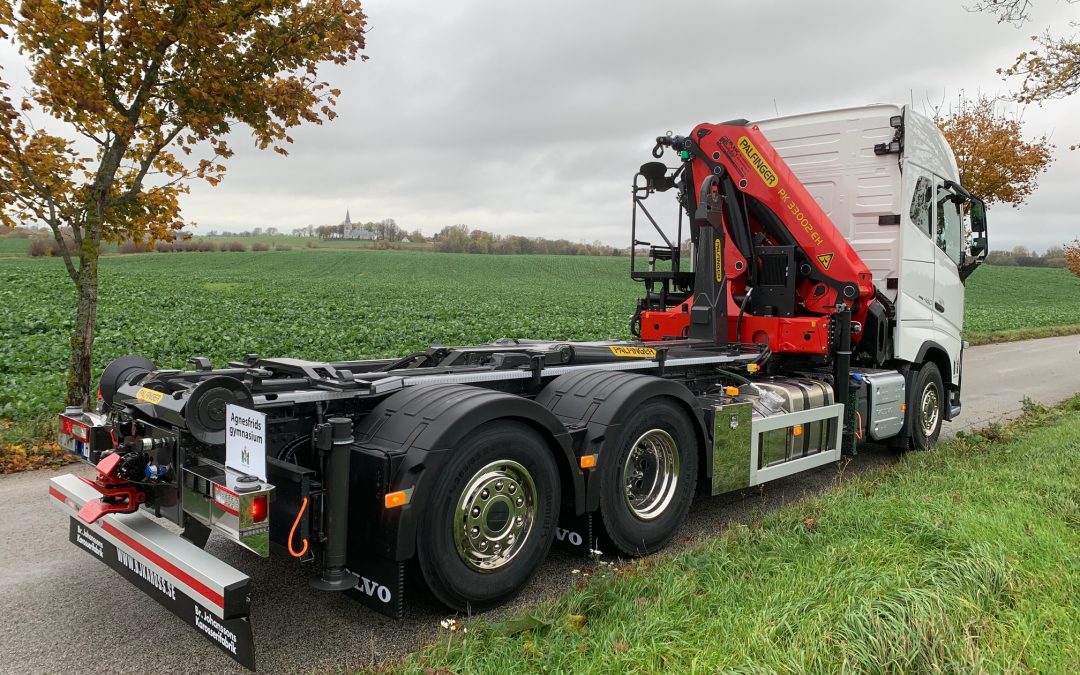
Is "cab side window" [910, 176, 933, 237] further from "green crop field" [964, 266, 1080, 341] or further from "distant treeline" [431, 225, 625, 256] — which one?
"distant treeline" [431, 225, 625, 256]

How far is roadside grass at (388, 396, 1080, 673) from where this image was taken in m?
2.82

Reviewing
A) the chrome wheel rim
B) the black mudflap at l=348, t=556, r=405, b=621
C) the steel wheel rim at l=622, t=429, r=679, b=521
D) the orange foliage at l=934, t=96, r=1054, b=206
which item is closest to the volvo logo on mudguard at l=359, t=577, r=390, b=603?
A: the black mudflap at l=348, t=556, r=405, b=621

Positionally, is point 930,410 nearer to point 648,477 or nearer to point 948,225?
point 948,225

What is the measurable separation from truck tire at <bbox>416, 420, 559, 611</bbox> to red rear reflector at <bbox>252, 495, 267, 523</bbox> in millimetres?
731

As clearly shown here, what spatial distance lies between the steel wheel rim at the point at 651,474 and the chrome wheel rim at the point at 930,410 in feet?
14.4

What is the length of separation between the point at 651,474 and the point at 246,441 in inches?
105

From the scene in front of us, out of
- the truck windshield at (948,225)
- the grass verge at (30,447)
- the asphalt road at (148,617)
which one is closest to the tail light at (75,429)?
the asphalt road at (148,617)

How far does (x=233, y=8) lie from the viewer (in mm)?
7059

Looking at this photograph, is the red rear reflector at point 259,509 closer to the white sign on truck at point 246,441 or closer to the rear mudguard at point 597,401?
the white sign on truck at point 246,441

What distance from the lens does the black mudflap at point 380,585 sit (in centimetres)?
329

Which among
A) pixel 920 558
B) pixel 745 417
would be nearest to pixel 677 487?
pixel 745 417

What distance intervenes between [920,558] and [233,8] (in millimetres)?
7471

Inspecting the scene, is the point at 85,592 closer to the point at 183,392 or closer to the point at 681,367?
the point at 183,392

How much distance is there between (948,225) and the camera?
7906 millimetres
